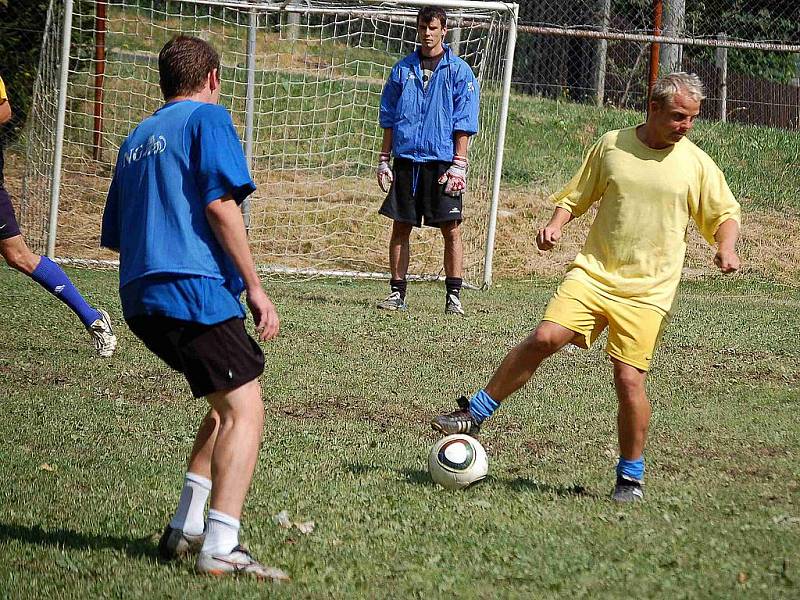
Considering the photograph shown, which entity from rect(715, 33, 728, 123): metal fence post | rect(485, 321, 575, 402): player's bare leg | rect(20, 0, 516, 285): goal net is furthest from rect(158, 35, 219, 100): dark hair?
rect(715, 33, 728, 123): metal fence post

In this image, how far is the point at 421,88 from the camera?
10.0m

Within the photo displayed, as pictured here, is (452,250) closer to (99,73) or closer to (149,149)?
(99,73)

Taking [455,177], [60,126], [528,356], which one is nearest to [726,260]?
[528,356]

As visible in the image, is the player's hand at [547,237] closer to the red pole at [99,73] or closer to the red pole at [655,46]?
the red pole at [99,73]

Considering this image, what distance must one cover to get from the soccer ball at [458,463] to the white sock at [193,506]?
1277 mm

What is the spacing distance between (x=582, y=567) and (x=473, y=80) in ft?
22.1

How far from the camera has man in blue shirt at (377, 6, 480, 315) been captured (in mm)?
9969

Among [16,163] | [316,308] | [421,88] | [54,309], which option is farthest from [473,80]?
[16,163]

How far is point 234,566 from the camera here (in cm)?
373

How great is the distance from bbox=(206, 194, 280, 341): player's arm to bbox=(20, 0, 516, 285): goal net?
836 cm

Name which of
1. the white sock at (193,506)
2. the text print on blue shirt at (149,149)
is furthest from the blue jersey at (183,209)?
the white sock at (193,506)

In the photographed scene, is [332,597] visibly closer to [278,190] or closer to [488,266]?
[488,266]

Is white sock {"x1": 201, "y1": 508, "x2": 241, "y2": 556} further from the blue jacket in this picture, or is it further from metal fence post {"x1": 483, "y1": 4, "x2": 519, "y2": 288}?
metal fence post {"x1": 483, "y1": 4, "x2": 519, "y2": 288}

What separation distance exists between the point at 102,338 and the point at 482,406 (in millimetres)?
3386
